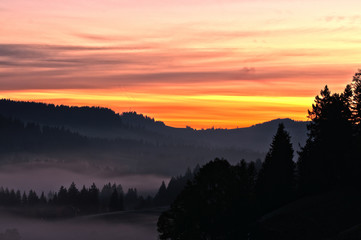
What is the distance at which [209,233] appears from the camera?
63.4 metres

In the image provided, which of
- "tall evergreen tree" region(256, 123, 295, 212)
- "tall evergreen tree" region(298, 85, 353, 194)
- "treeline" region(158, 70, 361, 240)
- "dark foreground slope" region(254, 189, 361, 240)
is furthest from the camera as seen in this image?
"tall evergreen tree" region(256, 123, 295, 212)

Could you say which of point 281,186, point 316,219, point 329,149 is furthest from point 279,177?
point 316,219

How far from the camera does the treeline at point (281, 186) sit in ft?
207

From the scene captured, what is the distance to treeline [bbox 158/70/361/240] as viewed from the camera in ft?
207

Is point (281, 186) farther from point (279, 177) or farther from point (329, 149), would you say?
point (329, 149)

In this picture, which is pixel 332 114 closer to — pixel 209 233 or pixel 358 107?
pixel 358 107

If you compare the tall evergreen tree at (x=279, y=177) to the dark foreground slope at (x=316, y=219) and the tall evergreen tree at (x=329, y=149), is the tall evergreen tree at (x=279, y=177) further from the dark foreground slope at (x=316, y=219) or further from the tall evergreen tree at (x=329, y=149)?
the dark foreground slope at (x=316, y=219)

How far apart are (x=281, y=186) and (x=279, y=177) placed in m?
1.24

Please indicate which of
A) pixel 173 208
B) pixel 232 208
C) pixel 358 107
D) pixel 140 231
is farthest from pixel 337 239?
pixel 140 231

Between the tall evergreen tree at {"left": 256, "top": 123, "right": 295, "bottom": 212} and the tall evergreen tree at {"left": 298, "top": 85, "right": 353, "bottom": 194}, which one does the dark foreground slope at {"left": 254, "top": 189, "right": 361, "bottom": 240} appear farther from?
the tall evergreen tree at {"left": 256, "top": 123, "right": 295, "bottom": 212}

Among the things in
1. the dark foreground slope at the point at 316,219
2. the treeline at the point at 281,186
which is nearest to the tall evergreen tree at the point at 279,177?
the treeline at the point at 281,186

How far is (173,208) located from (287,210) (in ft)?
45.9

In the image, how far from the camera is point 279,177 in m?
79.9

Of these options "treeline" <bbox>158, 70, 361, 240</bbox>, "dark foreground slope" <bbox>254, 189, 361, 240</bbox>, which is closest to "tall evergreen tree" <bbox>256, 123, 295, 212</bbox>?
"treeline" <bbox>158, 70, 361, 240</bbox>
